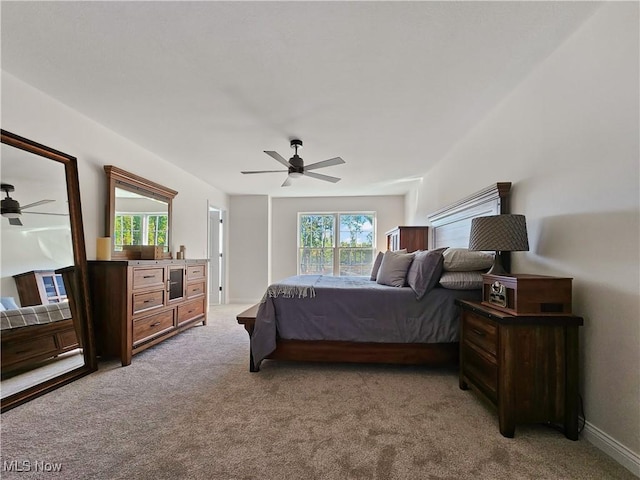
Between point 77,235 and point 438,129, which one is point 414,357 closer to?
point 438,129

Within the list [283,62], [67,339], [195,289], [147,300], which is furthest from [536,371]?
[195,289]

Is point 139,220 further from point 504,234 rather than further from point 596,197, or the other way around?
point 596,197

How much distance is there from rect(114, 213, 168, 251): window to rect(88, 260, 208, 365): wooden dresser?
0.40 m

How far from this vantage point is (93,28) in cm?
168

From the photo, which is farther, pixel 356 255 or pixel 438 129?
pixel 356 255

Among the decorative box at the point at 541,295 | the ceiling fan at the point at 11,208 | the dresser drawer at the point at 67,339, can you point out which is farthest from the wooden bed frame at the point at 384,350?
the ceiling fan at the point at 11,208

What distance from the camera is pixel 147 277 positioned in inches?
122

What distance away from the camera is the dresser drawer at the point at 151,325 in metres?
2.93

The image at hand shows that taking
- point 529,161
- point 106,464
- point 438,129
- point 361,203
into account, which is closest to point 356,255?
point 361,203

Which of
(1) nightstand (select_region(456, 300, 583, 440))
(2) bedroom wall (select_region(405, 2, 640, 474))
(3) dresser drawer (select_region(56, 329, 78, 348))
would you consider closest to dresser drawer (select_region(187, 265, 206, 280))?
(3) dresser drawer (select_region(56, 329, 78, 348))

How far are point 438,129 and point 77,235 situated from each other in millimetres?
3568

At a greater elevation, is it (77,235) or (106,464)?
(77,235)

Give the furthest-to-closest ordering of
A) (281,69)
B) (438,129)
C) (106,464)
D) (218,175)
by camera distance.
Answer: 1. (218,175)
2. (438,129)
3. (281,69)
4. (106,464)

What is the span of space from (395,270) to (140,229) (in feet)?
9.70
